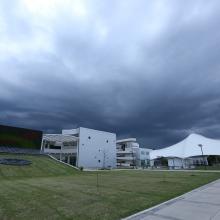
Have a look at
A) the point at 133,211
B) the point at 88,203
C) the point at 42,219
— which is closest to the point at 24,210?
the point at 42,219

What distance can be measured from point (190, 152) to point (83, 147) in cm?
3679

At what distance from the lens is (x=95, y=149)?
75438 mm

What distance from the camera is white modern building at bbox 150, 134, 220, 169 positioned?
69.4m

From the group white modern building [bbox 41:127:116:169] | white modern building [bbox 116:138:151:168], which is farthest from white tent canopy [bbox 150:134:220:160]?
white modern building [bbox 116:138:151:168]

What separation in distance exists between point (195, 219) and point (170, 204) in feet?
8.57

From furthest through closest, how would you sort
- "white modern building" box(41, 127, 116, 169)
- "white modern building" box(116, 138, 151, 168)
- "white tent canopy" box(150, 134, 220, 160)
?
"white modern building" box(116, 138, 151, 168) → "white modern building" box(41, 127, 116, 169) → "white tent canopy" box(150, 134, 220, 160)

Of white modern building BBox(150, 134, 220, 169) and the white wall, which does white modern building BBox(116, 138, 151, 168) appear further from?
the white wall

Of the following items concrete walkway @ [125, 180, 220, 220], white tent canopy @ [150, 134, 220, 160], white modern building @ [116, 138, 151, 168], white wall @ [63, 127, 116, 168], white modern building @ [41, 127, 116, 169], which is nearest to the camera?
concrete walkway @ [125, 180, 220, 220]

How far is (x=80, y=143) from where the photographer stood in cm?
6994

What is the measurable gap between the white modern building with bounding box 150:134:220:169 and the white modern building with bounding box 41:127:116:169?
1937 centimetres

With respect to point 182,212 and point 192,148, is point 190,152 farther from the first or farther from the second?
point 182,212

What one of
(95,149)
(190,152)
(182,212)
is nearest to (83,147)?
(95,149)

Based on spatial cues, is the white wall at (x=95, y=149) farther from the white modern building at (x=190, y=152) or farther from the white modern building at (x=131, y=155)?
the white modern building at (x=131, y=155)

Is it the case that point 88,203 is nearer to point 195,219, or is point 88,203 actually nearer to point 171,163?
point 195,219
